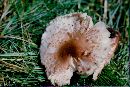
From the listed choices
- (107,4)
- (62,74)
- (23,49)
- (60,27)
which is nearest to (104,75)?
(62,74)

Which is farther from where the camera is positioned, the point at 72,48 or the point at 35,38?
the point at 35,38

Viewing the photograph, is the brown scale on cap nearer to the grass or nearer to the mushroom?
the mushroom

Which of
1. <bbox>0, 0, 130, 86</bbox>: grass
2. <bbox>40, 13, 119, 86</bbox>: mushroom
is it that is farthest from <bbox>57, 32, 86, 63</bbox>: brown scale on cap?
<bbox>0, 0, 130, 86</bbox>: grass

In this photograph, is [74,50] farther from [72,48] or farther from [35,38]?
[35,38]

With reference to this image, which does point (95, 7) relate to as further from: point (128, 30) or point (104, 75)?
point (104, 75)

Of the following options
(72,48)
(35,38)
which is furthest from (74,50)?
(35,38)
